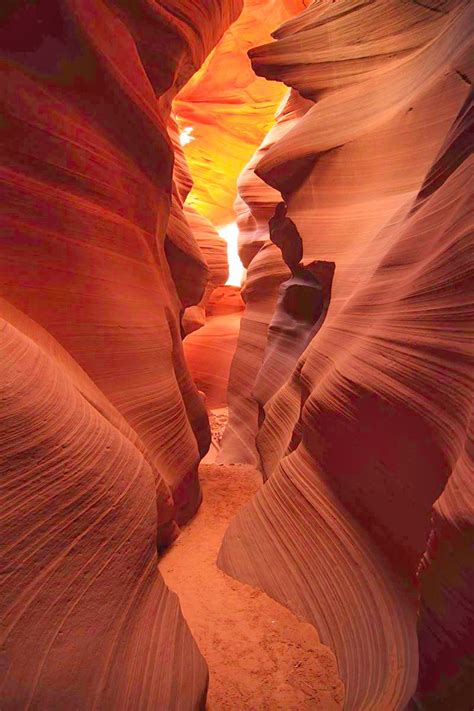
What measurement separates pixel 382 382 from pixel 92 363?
1613 mm

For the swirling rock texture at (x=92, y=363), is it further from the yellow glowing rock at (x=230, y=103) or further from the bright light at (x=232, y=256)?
the bright light at (x=232, y=256)

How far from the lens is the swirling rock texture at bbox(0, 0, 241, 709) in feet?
4.10

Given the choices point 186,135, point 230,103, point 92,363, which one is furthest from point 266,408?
point 186,135

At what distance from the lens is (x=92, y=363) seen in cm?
250

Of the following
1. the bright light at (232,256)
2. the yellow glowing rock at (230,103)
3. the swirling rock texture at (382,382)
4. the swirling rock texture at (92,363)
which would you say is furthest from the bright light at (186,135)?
the swirling rock texture at (382,382)

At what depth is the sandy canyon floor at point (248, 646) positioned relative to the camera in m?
1.60

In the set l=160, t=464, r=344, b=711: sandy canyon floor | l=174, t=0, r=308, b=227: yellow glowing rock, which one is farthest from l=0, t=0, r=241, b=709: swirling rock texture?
l=174, t=0, r=308, b=227: yellow glowing rock

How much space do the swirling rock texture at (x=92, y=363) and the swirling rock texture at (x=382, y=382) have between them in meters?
0.71

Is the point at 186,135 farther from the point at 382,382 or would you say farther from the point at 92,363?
the point at 382,382

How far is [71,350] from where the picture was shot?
2.40m

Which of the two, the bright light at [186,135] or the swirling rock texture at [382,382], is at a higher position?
the bright light at [186,135]

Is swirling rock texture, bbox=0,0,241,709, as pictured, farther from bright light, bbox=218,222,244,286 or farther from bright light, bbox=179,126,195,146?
bright light, bbox=218,222,244,286

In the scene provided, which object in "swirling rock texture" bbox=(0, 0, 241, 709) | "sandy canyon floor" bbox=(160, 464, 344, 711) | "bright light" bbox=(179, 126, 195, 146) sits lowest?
"sandy canyon floor" bbox=(160, 464, 344, 711)

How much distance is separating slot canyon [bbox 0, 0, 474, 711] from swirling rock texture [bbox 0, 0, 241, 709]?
11mm
